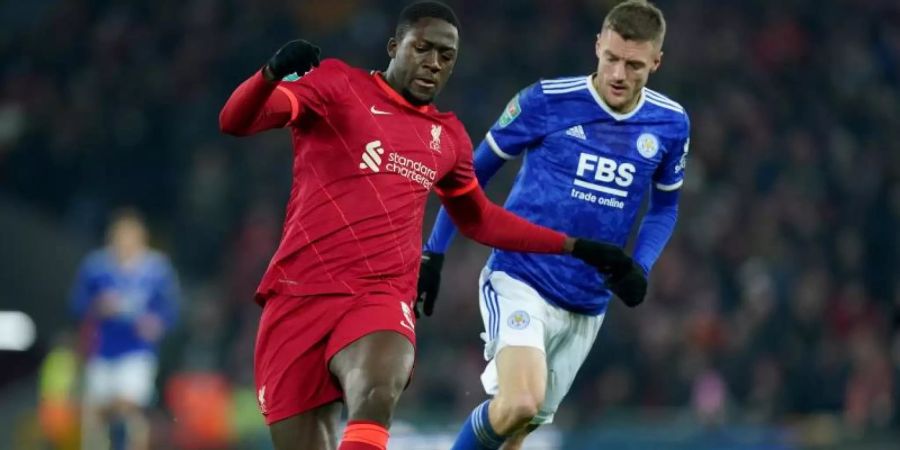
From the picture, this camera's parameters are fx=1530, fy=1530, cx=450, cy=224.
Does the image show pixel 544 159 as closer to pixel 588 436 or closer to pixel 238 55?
pixel 588 436

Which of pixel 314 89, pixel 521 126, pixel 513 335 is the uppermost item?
pixel 521 126

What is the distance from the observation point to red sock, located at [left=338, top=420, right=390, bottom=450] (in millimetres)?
5102

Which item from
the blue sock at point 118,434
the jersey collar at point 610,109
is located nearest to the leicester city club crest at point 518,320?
the jersey collar at point 610,109

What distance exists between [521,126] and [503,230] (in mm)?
720

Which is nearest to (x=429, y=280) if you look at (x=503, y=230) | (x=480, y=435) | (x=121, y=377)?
(x=503, y=230)

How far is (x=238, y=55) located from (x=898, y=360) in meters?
7.60

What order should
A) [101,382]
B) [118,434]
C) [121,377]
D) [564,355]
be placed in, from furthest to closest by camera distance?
[101,382]
[121,377]
[118,434]
[564,355]

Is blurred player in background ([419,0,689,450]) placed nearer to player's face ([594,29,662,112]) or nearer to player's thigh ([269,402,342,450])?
player's face ([594,29,662,112])

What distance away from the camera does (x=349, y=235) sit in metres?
5.48

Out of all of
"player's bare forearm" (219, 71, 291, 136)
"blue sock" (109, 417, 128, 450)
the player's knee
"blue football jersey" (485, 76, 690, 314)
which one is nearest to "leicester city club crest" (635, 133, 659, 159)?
"blue football jersey" (485, 76, 690, 314)

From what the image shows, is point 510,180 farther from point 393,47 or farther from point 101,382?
point 393,47

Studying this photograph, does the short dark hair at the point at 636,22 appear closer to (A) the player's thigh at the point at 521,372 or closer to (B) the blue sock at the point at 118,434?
(A) the player's thigh at the point at 521,372

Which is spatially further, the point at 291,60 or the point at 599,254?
the point at 599,254

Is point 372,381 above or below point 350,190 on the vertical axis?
below
